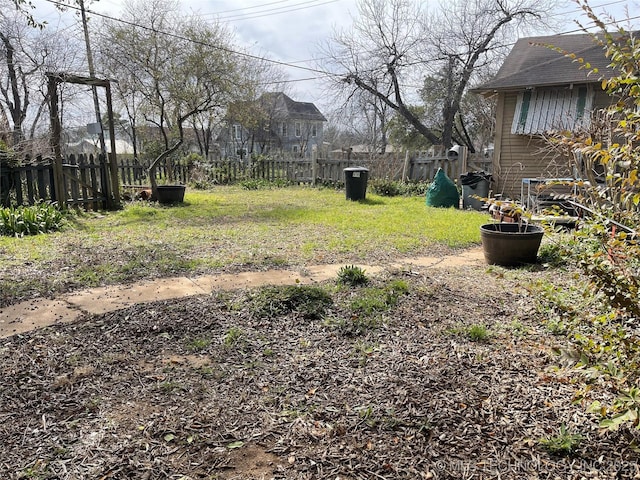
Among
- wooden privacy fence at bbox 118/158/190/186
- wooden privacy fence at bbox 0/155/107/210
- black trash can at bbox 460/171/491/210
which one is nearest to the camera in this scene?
wooden privacy fence at bbox 0/155/107/210

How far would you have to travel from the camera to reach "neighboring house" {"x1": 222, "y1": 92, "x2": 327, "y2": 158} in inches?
871

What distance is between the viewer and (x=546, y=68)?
10.4 m

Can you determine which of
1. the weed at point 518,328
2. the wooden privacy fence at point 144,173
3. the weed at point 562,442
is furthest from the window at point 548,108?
the wooden privacy fence at point 144,173

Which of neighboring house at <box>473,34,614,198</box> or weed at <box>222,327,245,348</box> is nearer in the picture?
weed at <box>222,327,245,348</box>

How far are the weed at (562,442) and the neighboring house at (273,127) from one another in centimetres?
1516

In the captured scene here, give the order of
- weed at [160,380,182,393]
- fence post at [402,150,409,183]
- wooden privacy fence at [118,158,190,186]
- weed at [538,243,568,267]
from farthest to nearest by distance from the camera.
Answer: wooden privacy fence at [118,158,190,186] → fence post at [402,150,409,183] → weed at [538,243,568,267] → weed at [160,380,182,393]

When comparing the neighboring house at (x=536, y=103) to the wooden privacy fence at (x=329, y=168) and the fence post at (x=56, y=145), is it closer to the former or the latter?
the wooden privacy fence at (x=329, y=168)

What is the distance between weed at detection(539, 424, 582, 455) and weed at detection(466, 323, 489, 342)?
1.00m

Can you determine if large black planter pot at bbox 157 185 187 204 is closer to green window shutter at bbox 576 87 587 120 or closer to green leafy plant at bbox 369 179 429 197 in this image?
green leafy plant at bbox 369 179 429 197

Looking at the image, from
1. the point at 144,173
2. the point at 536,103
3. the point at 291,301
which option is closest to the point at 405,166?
the point at 536,103

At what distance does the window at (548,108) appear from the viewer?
9586mm

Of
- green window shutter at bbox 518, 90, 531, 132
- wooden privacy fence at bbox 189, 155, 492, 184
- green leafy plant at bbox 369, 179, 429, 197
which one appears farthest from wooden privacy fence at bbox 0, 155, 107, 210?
green window shutter at bbox 518, 90, 531, 132

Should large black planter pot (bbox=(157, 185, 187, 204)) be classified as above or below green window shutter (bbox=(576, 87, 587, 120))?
below

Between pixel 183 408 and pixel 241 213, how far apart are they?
712 cm
